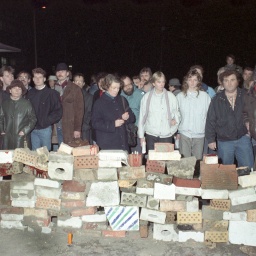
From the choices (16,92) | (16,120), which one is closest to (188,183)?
(16,120)

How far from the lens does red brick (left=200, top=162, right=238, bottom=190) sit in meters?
4.18

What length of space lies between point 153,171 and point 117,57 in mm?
25700

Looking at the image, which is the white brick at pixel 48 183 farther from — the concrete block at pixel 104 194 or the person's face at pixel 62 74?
the person's face at pixel 62 74

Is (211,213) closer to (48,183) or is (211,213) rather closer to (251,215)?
(251,215)

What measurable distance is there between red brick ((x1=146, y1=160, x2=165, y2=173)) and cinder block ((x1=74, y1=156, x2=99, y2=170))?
62cm

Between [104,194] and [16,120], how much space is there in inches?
93.8

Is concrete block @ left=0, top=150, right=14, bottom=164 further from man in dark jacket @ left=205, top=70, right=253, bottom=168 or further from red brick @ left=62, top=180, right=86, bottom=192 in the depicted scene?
man in dark jacket @ left=205, top=70, right=253, bottom=168

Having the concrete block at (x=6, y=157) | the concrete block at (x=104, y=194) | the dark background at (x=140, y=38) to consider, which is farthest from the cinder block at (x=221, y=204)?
the dark background at (x=140, y=38)

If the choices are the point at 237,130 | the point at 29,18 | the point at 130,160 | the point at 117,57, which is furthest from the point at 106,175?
the point at 117,57

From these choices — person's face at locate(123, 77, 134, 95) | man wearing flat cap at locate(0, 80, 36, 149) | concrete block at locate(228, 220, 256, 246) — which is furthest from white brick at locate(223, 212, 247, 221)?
man wearing flat cap at locate(0, 80, 36, 149)

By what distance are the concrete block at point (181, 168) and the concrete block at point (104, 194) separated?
2.23 feet

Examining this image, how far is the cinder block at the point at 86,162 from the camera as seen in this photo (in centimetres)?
432

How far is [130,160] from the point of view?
4395 millimetres

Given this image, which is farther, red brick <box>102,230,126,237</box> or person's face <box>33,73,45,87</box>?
person's face <box>33,73,45,87</box>
